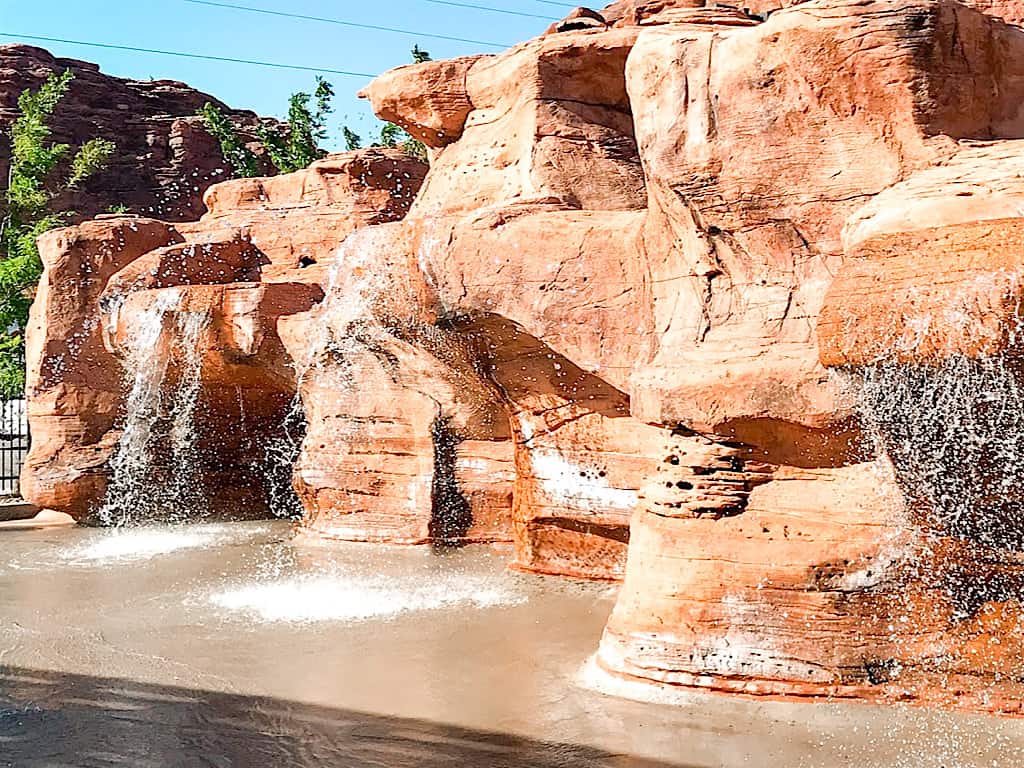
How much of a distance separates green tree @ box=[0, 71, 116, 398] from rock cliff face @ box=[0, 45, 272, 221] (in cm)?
186

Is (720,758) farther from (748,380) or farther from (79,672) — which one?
(79,672)

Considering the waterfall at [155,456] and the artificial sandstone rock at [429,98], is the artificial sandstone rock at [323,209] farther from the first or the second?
the waterfall at [155,456]

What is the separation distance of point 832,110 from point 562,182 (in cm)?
326

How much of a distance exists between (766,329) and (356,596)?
343 centimetres

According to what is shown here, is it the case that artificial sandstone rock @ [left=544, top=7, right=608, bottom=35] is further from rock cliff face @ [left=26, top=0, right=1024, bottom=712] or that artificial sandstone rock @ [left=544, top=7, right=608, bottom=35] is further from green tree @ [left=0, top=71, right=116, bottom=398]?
green tree @ [left=0, top=71, right=116, bottom=398]

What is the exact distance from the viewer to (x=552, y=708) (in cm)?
497

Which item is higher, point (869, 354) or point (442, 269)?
point (442, 269)

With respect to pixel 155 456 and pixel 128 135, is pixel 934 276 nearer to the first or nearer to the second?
pixel 155 456

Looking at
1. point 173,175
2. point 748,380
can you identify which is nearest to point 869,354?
point 748,380

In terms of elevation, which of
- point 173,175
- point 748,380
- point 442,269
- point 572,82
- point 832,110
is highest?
point 173,175

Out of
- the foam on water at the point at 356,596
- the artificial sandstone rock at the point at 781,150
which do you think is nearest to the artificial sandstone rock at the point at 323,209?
the foam on water at the point at 356,596

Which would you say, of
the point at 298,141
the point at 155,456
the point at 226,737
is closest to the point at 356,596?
the point at 226,737

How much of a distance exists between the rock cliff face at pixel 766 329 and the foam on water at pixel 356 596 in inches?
29.1

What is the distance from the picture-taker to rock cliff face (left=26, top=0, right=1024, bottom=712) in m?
4.36
